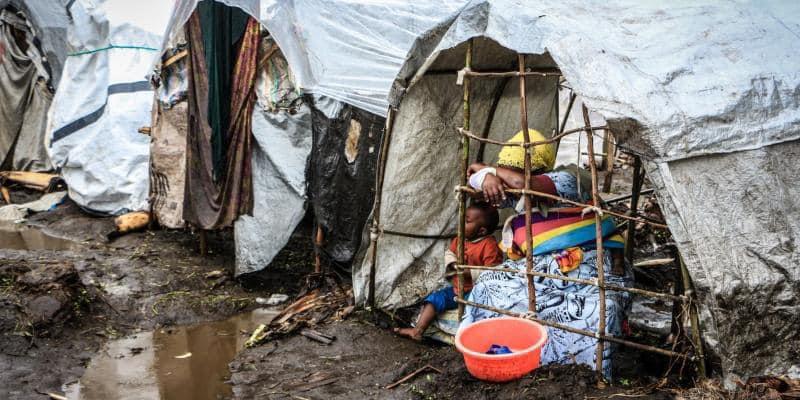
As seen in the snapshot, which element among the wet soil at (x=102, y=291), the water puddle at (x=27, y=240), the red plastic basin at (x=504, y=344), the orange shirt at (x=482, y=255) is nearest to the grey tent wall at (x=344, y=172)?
the wet soil at (x=102, y=291)

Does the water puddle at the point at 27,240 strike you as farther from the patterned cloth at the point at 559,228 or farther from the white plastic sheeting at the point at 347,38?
the patterned cloth at the point at 559,228

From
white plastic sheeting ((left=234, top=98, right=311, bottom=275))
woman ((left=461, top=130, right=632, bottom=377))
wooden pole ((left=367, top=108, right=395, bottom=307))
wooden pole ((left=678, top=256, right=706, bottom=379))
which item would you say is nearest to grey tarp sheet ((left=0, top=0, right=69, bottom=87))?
white plastic sheeting ((left=234, top=98, right=311, bottom=275))

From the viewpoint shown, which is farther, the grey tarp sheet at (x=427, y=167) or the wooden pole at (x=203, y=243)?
the wooden pole at (x=203, y=243)

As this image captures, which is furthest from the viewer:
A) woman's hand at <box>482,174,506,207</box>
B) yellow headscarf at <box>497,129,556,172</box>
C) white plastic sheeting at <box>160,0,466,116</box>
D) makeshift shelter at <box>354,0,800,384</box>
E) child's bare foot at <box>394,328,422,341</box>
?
white plastic sheeting at <box>160,0,466,116</box>

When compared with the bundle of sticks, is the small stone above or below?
above

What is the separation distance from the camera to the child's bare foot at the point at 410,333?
474 cm

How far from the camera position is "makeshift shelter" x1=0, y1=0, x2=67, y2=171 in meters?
10.1

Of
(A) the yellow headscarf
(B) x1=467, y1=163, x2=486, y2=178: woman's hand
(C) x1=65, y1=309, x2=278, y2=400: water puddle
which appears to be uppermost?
(A) the yellow headscarf

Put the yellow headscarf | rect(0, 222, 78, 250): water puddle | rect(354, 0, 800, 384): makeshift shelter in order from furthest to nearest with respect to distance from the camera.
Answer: rect(0, 222, 78, 250): water puddle, the yellow headscarf, rect(354, 0, 800, 384): makeshift shelter

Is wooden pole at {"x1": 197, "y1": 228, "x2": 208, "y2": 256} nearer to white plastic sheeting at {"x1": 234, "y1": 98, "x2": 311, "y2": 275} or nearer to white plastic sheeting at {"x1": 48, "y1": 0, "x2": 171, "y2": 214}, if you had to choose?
white plastic sheeting at {"x1": 234, "y1": 98, "x2": 311, "y2": 275}

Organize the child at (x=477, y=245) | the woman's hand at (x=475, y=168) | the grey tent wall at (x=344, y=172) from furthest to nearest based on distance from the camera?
the grey tent wall at (x=344, y=172), the child at (x=477, y=245), the woman's hand at (x=475, y=168)

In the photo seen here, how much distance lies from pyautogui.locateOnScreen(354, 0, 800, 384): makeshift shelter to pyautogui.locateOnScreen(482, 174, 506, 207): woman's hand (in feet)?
2.52

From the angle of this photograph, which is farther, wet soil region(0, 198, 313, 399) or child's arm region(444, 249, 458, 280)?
child's arm region(444, 249, 458, 280)

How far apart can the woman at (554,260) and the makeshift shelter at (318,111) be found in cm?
150
